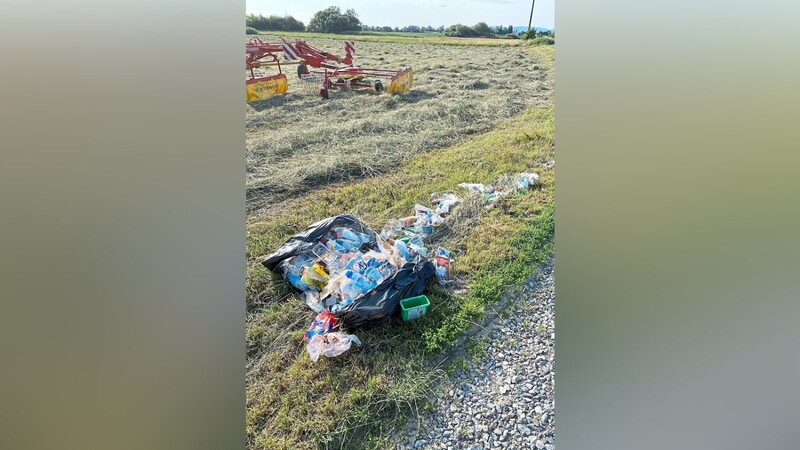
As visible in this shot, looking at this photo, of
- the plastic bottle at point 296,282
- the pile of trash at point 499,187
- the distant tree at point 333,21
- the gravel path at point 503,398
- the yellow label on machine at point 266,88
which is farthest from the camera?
the distant tree at point 333,21

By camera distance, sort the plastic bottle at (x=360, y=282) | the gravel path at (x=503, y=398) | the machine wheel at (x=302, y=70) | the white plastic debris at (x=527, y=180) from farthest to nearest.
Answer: the machine wheel at (x=302, y=70) → the white plastic debris at (x=527, y=180) → the plastic bottle at (x=360, y=282) → the gravel path at (x=503, y=398)

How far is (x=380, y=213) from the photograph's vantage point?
152 inches

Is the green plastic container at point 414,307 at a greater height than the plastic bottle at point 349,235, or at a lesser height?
lesser

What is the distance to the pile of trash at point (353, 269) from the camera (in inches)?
102

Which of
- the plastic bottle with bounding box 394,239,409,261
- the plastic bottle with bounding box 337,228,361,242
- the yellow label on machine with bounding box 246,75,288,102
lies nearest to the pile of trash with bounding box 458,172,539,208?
the plastic bottle with bounding box 394,239,409,261

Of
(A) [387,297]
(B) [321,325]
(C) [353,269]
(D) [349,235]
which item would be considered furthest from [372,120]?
(B) [321,325]

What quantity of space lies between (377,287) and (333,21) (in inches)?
306

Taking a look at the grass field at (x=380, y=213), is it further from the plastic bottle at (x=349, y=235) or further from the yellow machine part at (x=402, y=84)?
the plastic bottle at (x=349, y=235)

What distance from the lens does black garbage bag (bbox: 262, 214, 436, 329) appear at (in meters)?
2.59

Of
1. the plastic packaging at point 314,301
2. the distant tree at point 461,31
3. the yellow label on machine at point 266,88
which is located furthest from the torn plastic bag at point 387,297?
the distant tree at point 461,31

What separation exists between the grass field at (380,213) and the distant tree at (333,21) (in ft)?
7.84

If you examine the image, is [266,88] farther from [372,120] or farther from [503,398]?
[503,398]

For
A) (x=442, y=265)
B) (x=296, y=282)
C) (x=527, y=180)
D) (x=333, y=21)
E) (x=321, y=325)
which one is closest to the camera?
(x=321, y=325)
